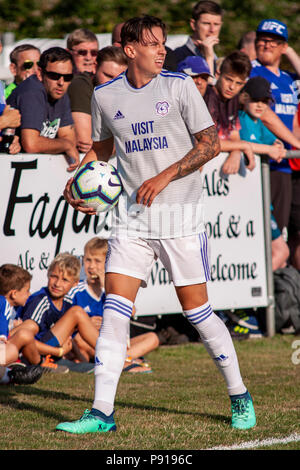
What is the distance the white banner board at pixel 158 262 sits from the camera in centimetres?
860

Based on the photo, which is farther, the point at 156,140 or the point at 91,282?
the point at 91,282

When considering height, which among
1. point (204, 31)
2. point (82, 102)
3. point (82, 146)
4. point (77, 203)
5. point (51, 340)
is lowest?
point (51, 340)

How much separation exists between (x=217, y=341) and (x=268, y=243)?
16.1 feet

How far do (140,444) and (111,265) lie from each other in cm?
116

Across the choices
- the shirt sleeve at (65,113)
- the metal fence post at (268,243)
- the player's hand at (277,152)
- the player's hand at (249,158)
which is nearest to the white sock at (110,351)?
the shirt sleeve at (65,113)

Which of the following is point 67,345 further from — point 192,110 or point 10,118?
point 192,110

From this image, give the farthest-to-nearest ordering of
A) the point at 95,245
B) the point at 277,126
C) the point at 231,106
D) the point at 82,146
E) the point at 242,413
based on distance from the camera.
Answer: the point at 277,126 < the point at 231,106 < the point at 82,146 < the point at 95,245 < the point at 242,413

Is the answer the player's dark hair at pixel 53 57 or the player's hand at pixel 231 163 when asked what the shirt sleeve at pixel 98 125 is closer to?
the player's dark hair at pixel 53 57

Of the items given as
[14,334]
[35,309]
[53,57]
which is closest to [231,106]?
[53,57]

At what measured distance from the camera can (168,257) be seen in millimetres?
5730

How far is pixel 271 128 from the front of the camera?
10.6 meters

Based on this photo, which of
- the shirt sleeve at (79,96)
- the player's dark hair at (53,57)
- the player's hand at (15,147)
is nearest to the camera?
the player's hand at (15,147)

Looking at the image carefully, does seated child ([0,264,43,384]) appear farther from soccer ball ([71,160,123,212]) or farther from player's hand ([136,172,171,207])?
player's hand ([136,172,171,207])
